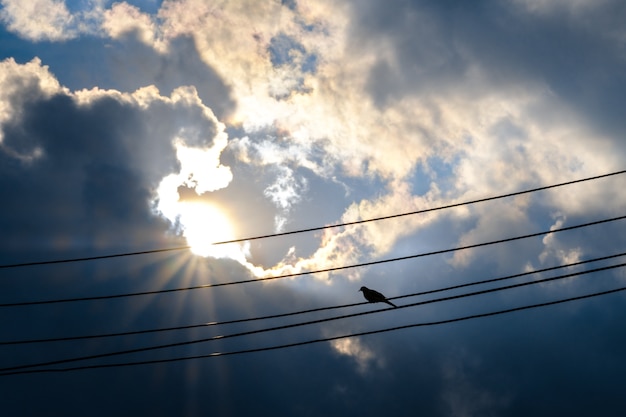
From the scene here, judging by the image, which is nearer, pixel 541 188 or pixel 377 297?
pixel 541 188

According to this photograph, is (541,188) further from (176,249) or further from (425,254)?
(176,249)

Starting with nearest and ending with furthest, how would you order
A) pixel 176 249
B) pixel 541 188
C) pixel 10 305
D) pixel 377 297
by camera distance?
pixel 10 305 → pixel 541 188 → pixel 176 249 → pixel 377 297

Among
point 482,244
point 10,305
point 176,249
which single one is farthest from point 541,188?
point 10,305

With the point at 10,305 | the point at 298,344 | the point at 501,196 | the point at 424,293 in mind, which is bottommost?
the point at 298,344

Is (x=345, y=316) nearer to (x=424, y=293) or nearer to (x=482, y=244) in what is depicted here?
(x=424, y=293)

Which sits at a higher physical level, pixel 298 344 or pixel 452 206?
pixel 452 206

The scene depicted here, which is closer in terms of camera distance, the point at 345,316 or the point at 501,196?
the point at 345,316

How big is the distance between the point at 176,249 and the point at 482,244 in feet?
27.4

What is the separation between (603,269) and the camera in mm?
10586

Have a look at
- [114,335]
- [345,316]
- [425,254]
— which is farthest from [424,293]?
[114,335]

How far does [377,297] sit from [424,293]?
428 inches

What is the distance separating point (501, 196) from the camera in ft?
40.7

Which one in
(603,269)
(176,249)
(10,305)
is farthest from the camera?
(176,249)

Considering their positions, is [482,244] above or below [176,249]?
below
